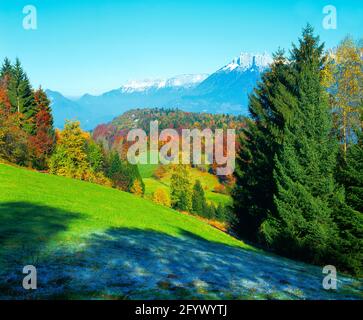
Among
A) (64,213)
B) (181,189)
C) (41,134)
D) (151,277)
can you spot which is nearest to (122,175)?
(181,189)

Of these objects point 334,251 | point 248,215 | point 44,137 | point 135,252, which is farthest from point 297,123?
point 44,137

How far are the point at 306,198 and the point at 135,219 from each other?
42.6ft

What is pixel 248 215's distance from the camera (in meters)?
39.9

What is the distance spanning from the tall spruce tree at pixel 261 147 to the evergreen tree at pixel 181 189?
193 feet

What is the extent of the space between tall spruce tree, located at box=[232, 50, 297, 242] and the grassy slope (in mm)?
6482

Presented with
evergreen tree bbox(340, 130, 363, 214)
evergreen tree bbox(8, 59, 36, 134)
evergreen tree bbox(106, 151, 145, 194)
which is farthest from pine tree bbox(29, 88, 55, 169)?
evergreen tree bbox(340, 130, 363, 214)

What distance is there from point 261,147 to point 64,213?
22.2 meters

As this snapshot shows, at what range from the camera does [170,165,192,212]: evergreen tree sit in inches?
3981

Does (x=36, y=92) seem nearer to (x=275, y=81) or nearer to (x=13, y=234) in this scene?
(x=275, y=81)

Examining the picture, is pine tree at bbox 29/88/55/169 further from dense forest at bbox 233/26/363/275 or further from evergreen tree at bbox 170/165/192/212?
dense forest at bbox 233/26/363/275

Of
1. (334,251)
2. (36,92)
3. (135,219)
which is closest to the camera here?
(334,251)

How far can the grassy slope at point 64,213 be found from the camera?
1739cm

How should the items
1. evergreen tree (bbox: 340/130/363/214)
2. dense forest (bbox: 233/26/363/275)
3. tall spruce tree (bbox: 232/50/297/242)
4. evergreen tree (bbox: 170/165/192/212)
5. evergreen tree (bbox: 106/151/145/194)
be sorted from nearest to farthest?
dense forest (bbox: 233/26/363/275) → evergreen tree (bbox: 340/130/363/214) → tall spruce tree (bbox: 232/50/297/242) → evergreen tree (bbox: 170/165/192/212) → evergreen tree (bbox: 106/151/145/194)

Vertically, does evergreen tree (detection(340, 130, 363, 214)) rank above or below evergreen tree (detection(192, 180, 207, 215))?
above
